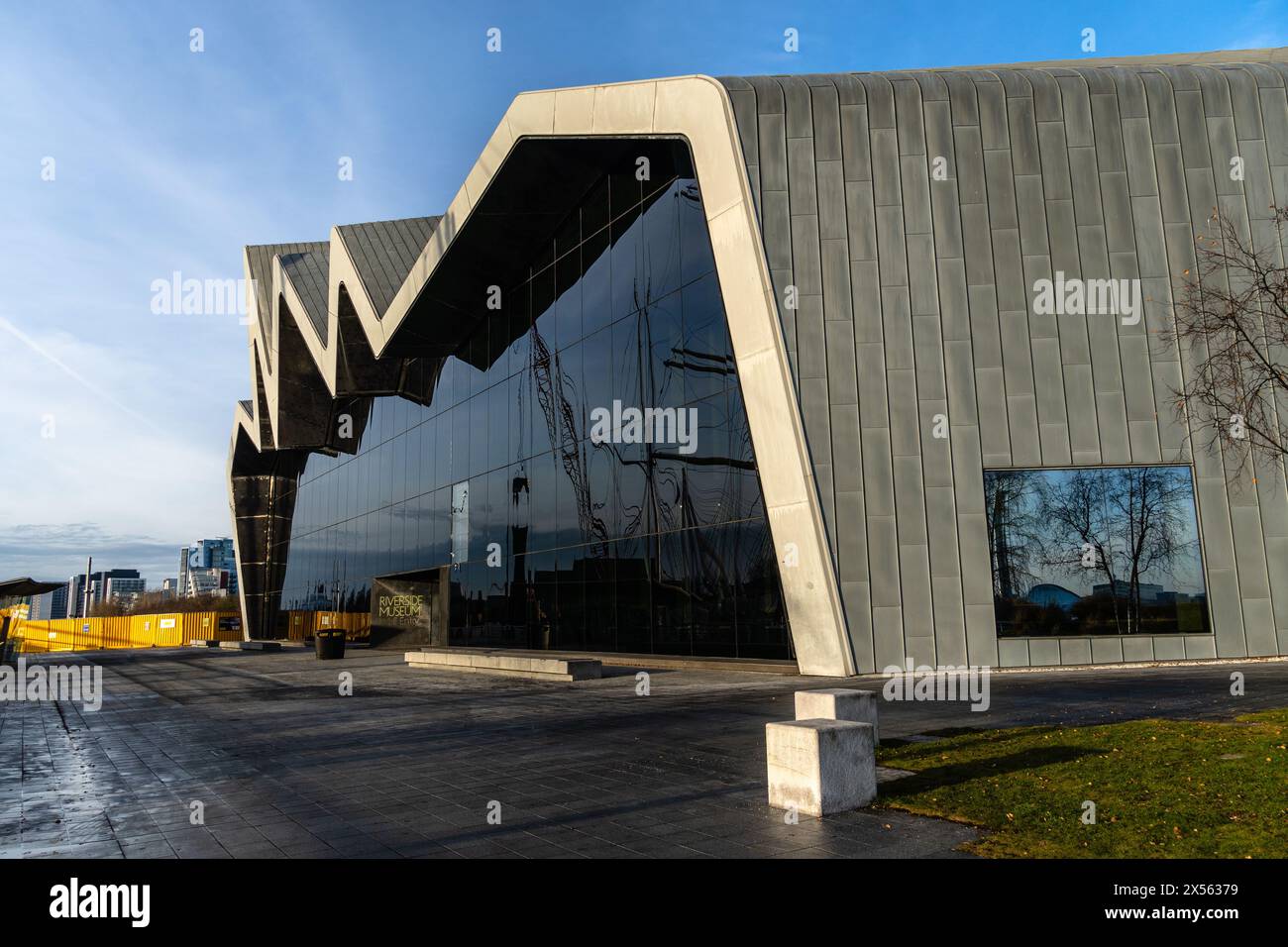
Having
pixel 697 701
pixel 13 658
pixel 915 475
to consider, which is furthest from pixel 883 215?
pixel 13 658

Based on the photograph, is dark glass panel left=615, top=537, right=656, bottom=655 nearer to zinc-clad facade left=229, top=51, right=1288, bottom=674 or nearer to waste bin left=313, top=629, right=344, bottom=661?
zinc-clad facade left=229, top=51, right=1288, bottom=674

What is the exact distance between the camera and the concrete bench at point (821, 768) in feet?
20.5

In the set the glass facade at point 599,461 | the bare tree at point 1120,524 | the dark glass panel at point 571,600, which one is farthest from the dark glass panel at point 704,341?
the bare tree at point 1120,524

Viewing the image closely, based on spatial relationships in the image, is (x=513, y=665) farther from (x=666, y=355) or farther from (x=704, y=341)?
(x=704, y=341)

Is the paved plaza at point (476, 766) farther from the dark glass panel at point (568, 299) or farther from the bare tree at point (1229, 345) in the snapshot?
the dark glass panel at point (568, 299)

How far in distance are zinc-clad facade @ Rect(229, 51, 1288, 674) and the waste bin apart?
19.2m

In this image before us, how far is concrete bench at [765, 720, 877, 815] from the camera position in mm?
6238

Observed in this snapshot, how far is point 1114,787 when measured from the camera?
642 cm

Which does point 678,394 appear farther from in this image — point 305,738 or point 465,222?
point 305,738

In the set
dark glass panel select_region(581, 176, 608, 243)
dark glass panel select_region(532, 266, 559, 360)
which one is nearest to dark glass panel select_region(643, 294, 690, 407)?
dark glass panel select_region(581, 176, 608, 243)

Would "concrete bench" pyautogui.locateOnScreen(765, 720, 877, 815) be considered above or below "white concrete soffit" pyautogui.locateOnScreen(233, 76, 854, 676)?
Result: below

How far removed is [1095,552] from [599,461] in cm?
1237

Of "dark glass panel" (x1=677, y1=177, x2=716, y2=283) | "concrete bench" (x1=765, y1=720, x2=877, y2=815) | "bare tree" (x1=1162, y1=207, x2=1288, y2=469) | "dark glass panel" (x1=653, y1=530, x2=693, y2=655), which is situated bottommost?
"concrete bench" (x1=765, y1=720, x2=877, y2=815)

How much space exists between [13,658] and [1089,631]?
3473 cm
